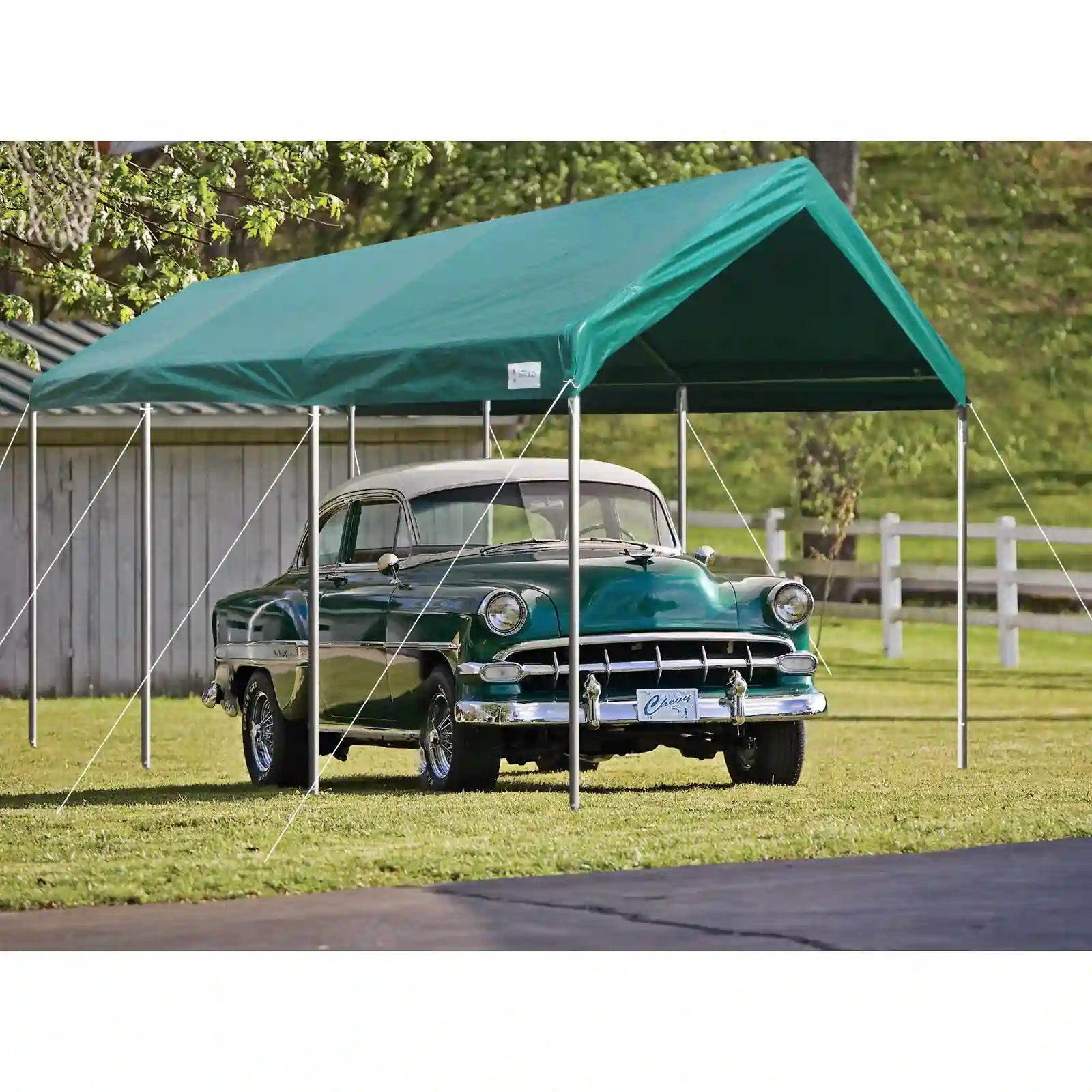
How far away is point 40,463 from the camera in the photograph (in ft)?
72.3

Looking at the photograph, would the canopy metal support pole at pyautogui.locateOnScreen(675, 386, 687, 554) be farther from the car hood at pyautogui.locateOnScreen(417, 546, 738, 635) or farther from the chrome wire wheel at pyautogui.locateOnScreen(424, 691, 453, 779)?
the chrome wire wheel at pyautogui.locateOnScreen(424, 691, 453, 779)

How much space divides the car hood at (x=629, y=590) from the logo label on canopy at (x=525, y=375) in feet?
4.01

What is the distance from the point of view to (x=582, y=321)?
12.0 metres

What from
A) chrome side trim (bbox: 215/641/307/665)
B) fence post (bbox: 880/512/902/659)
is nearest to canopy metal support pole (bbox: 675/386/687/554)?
chrome side trim (bbox: 215/641/307/665)

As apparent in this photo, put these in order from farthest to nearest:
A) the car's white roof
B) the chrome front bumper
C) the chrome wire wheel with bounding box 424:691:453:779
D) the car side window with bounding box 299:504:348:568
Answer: the car side window with bounding box 299:504:348:568, the car's white roof, the chrome wire wheel with bounding box 424:691:453:779, the chrome front bumper

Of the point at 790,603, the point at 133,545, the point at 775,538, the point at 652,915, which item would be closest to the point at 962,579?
the point at 790,603

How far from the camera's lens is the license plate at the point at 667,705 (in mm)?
12953

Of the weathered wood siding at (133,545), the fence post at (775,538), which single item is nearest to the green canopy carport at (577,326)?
the weathered wood siding at (133,545)

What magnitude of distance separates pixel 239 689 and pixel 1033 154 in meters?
29.4

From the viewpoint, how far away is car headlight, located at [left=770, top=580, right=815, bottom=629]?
1359cm

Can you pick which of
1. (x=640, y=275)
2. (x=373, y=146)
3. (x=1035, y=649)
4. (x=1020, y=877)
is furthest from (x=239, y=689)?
(x=1035, y=649)

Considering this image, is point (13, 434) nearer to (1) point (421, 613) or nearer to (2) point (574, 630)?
(1) point (421, 613)

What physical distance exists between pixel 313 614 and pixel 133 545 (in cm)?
865

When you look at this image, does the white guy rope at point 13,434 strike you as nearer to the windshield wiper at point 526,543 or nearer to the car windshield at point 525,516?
the car windshield at point 525,516
